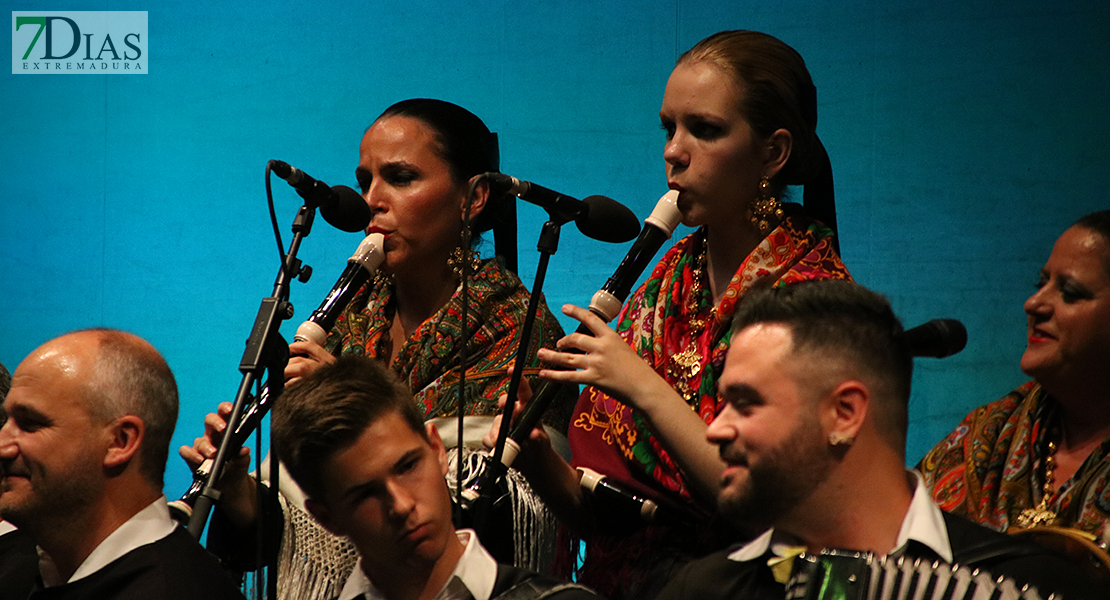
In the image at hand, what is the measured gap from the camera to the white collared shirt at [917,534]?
59.8 inches

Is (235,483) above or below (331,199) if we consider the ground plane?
below

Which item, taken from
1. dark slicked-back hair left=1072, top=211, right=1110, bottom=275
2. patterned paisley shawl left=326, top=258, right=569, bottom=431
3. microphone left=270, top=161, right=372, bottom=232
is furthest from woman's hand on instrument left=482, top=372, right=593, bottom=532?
dark slicked-back hair left=1072, top=211, right=1110, bottom=275

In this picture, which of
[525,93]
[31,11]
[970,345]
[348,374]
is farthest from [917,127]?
[31,11]

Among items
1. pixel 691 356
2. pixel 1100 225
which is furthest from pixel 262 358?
pixel 1100 225

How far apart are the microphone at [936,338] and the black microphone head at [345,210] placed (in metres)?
1.09

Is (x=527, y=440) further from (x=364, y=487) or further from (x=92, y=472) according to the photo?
(x=92, y=472)

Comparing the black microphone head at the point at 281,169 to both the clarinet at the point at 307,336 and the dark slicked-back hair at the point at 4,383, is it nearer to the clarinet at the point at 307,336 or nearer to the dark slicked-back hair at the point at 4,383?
the clarinet at the point at 307,336

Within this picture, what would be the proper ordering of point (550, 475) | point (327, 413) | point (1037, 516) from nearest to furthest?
point (327, 413) < point (1037, 516) < point (550, 475)

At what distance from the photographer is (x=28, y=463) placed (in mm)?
2102

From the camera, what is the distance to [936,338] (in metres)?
1.72

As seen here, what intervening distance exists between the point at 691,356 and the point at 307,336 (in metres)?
0.70

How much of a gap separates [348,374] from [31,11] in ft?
8.93

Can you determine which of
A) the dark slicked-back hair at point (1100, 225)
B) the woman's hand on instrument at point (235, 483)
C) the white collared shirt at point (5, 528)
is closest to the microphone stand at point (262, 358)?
the woman's hand on instrument at point (235, 483)

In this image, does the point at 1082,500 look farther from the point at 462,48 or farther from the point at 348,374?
the point at 462,48
